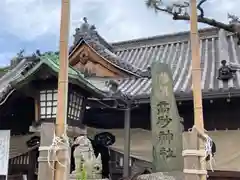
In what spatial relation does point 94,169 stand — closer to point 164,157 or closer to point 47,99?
point 164,157

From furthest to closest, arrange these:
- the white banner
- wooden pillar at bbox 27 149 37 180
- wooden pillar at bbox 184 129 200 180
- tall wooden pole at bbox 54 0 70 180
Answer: wooden pillar at bbox 27 149 37 180 → the white banner → wooden pillar at bbox 184 129 200 180 → tall wooden pole at bbox 54 0 70 180

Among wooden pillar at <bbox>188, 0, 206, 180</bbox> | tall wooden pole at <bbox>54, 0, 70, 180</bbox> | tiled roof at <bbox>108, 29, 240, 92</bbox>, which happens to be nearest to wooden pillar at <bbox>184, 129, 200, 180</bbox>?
wooden pillar at <bbox>188, 0, 206, 180</bbox>

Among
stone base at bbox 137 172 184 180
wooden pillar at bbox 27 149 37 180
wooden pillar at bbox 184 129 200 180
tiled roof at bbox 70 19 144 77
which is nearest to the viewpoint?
wooden pillar at bbox 184 129 200 180

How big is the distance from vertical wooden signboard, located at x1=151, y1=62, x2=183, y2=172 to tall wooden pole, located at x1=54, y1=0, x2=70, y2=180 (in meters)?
3.06

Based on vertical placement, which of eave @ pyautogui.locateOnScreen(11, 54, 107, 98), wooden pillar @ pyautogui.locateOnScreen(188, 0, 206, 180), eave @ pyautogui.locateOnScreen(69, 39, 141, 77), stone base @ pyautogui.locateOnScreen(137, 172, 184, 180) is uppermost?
eave @ pyautogui.locateOnScreen(69, 39, 141, 77)

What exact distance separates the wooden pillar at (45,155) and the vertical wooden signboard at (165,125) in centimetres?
316

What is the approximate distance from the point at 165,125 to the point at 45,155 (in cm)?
330

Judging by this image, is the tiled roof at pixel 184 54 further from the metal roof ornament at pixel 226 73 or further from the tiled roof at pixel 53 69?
the tiled roof at pixel 53 69

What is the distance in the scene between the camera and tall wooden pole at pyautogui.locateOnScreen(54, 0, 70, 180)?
12.2 feet

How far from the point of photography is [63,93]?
3871 mm

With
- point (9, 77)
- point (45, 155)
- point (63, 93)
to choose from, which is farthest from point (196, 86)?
point (9, 77)

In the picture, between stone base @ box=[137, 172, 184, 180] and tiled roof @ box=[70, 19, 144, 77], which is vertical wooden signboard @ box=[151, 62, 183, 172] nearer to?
stone base @ box=[137, 172, 184, 180]

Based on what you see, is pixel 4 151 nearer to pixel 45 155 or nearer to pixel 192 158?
pixel 45 155

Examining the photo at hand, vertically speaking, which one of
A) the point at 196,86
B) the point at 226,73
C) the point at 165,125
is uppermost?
the point at 226,73
